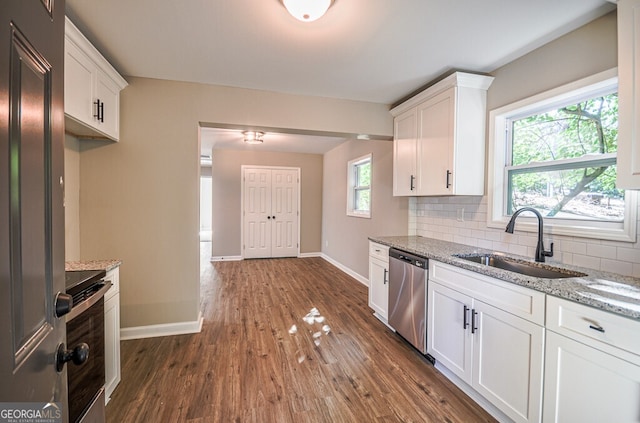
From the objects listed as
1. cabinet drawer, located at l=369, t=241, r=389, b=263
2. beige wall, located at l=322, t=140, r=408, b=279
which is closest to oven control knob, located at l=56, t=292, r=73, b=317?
cabinet drawer, located at l=369, t=241, r=389, b=263

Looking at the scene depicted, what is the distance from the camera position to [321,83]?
9.18ft

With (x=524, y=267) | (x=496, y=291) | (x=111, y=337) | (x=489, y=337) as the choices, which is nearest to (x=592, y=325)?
(x=496, y=291)

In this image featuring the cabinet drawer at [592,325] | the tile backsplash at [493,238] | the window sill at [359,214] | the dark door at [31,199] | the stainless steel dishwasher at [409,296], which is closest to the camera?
the dark door at [31,199]

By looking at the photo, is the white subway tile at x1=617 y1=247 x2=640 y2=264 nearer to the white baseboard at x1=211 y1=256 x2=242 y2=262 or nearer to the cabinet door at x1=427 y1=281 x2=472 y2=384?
the cabinet door at x1=427 y1=281 x2=472 y2=384

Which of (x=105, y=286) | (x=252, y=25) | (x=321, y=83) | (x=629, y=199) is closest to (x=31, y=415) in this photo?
(x=105, y=286)

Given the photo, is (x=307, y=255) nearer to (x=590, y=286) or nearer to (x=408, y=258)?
(x=408, y=258)

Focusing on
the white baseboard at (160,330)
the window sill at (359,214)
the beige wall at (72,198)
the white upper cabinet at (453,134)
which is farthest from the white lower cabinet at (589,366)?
the beige wall at (72,198)

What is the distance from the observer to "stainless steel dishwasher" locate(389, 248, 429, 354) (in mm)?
2336

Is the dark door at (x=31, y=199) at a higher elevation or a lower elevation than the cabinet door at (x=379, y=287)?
higher

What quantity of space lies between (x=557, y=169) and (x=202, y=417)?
2956mm

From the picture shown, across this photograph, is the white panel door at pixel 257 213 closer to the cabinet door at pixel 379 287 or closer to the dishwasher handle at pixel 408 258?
the cabinet door at pixel 379 287

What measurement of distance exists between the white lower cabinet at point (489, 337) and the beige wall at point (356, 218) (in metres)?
1.45

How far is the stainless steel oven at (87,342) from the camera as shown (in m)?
1.18

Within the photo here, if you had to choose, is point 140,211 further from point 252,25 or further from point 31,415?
point 31,415
